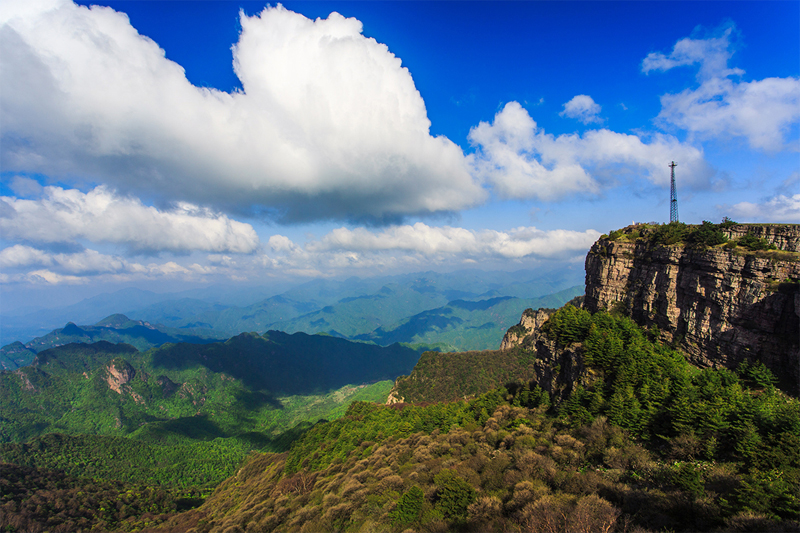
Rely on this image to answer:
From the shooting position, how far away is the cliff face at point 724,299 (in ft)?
87.7

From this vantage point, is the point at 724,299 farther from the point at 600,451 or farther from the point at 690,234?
the point at 600,451

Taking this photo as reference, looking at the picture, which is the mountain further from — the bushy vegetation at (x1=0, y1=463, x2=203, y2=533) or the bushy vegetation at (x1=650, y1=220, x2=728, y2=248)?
the bushy vegetation at (x1=0, y1=463, x2=203, y2=533)

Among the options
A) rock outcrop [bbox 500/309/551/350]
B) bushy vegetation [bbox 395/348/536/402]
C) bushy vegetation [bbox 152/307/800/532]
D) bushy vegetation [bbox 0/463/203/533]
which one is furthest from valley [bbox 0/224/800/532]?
rock outcrop [bbox 500/309/551/350]

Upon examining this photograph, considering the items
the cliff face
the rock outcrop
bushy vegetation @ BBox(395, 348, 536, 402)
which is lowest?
bushy vegetation @ BBox(395, 348, 536, 402)

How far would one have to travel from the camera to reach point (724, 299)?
1196 inches

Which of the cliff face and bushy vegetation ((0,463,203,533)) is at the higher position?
the cliff face

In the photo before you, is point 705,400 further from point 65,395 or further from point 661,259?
point 65,395

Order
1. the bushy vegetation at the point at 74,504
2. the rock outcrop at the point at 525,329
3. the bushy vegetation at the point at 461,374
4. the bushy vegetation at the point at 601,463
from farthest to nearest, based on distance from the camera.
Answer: the rock outcrop at the point at 525,329, the bushy vegetation at the point at 461,374, the bushy vegetation at the point at 74,504, the bushy vegetation at the point at 601,463

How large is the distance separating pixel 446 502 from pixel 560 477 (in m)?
8.20


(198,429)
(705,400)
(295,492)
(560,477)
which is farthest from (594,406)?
(198,429)

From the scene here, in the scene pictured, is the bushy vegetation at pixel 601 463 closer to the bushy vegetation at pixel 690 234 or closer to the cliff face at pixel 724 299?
the cliff face at pixel 724 299

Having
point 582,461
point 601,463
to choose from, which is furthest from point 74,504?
point 601,463

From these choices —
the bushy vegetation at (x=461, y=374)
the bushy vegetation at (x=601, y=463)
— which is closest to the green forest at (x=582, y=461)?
the bushy vegetation at (x=601, y=463)

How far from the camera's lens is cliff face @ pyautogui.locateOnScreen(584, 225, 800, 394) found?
26719 mm
